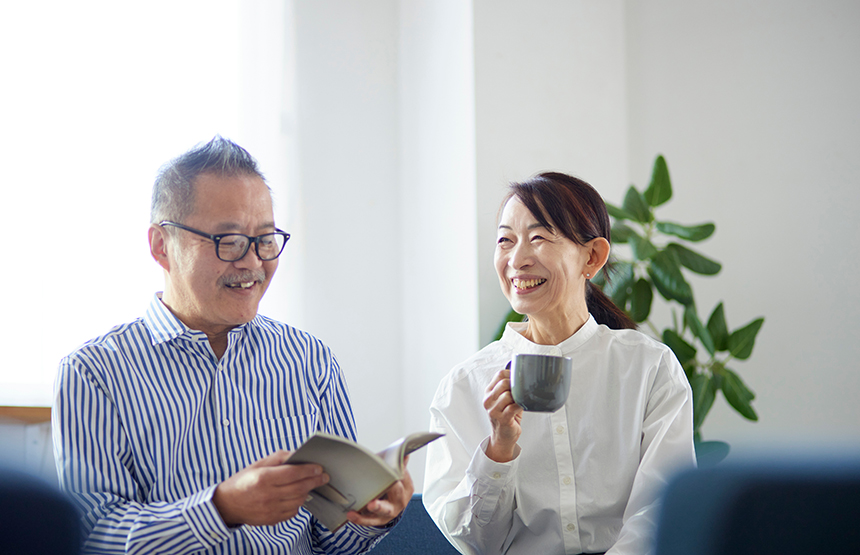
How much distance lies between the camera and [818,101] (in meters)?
2.93

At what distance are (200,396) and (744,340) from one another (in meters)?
1.95

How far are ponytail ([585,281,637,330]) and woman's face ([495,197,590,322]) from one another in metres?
0.16

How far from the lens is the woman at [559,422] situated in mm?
1349

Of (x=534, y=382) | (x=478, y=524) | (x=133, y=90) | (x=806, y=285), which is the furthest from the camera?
(x=806, y=285)

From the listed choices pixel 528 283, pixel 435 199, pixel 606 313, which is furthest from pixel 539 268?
pixel 435 199

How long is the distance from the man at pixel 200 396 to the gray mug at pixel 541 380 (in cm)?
26

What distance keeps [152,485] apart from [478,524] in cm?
62

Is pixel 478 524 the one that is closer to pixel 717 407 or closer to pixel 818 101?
pixel 717 407

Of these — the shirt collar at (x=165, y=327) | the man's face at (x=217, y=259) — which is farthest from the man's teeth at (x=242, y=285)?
the shirt collar at (x=165, y=327)

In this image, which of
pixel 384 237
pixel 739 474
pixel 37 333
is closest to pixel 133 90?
pixel 37 333

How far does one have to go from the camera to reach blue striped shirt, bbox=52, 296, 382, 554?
1098mm

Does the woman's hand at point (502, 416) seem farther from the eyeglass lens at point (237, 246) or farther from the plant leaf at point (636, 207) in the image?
the plant leaf at point (636, 207)

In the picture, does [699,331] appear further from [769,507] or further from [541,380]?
[769,507]

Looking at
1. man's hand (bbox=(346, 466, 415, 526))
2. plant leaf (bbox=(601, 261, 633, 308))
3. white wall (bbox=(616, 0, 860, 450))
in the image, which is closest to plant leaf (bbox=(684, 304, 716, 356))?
plant leaf (bbox=(601, 261, 633, 308))
